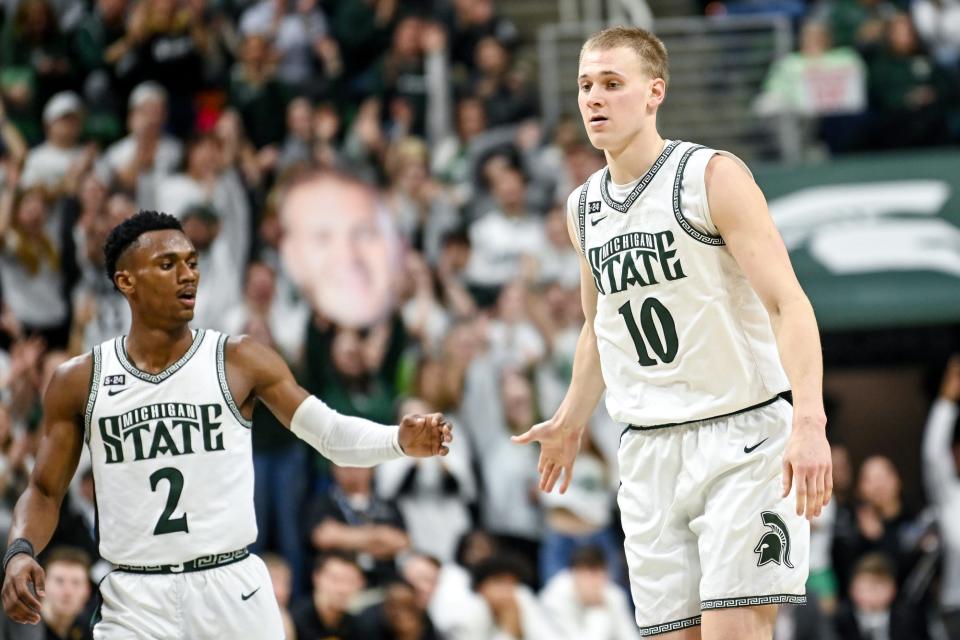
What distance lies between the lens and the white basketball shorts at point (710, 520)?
16.8 feet

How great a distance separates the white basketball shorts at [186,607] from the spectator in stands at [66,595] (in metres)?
3.32

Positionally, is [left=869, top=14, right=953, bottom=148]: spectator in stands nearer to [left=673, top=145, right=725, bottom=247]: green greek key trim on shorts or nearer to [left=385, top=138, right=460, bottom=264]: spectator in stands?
[left=385, top=138, right=460, bottom=264]: spectator in stands

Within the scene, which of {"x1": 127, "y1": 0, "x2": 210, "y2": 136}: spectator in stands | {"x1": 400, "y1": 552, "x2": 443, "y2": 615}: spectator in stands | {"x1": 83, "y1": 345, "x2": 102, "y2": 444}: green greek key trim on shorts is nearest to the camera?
{"x1": 83, "y1": 345, "x2": 102, "y2": 444}: green greek key trim on shorts

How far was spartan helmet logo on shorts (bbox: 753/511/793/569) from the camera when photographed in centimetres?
513

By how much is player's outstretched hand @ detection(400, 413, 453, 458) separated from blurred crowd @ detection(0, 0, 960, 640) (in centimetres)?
456

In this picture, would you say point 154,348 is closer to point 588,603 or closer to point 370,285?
point 588,603

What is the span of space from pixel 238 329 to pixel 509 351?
7.22 feet

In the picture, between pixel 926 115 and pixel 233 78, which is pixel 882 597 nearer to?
pixel 926 115

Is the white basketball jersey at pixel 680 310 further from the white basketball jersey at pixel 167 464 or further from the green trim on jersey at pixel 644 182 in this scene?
the white basketball jersey at pixel 167 464

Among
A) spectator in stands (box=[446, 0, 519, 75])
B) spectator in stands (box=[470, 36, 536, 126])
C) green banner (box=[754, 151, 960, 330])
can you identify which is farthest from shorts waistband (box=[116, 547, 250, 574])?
spectator in stands (box=[446, 0, 519, 75])

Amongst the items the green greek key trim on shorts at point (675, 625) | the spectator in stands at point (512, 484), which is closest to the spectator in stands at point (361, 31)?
the spectator in stands at point (512, 484)

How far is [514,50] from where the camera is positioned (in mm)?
14617

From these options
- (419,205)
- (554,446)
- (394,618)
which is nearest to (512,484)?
(394,618)

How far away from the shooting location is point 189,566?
5.55m
